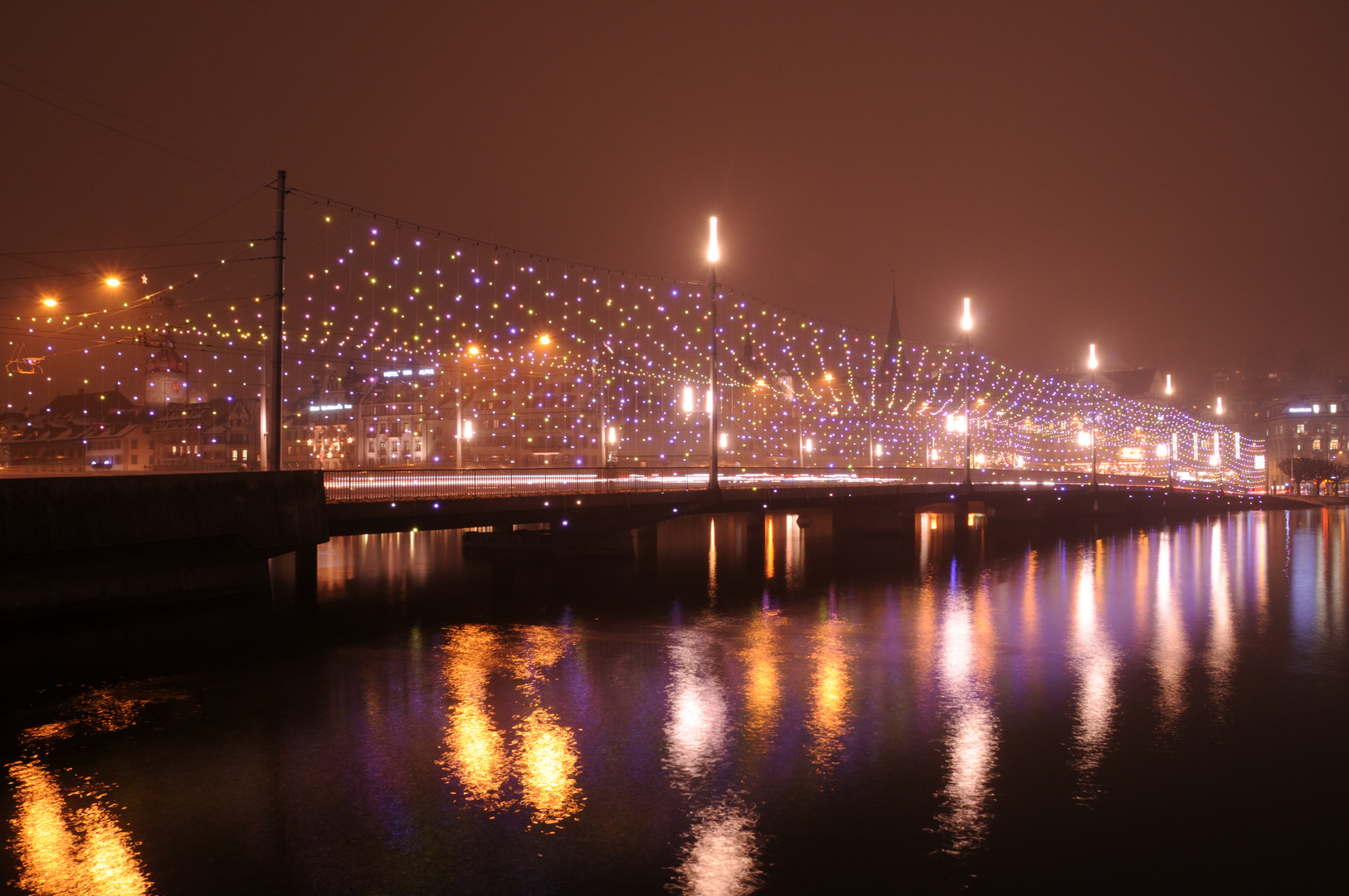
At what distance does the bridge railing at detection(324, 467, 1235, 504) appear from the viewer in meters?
24.1

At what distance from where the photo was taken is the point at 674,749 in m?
11.8

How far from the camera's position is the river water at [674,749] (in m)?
8.35

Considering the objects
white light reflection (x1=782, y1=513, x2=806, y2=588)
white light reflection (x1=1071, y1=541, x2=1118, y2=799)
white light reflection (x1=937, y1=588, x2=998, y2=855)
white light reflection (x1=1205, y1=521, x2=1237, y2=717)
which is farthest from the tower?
white light reflection (x1=1205, y1=521, x2=1237, y2=717)

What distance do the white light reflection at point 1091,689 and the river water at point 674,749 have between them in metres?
0.08

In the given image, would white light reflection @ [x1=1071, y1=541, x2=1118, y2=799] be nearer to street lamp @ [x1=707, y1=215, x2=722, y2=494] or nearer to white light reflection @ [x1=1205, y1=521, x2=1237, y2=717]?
white light reflection @ [x1=1205, y1=521, x2=1237, y2=717]

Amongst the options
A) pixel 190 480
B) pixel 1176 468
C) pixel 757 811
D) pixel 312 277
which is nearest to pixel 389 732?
pixel 757 811

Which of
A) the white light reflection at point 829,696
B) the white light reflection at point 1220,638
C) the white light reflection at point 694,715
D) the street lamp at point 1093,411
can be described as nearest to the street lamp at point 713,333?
the white light reflection at point 829,696

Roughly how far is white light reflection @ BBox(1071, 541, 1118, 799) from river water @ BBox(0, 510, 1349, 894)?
83 mm

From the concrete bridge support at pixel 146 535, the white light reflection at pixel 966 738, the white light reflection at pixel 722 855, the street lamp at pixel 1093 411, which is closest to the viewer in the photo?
the white light reflection at pixel 722 855

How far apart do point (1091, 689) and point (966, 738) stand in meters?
4.56

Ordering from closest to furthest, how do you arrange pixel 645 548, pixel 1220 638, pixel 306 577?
pixel 1220 638 → pixel 306 577 → pixel 645 548

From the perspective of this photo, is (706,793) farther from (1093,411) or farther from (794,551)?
(1093,411)

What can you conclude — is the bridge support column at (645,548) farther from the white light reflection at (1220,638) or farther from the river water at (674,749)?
the white light reflection at (1220,638)

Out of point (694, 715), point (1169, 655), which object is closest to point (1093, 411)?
point (1169, 655)
